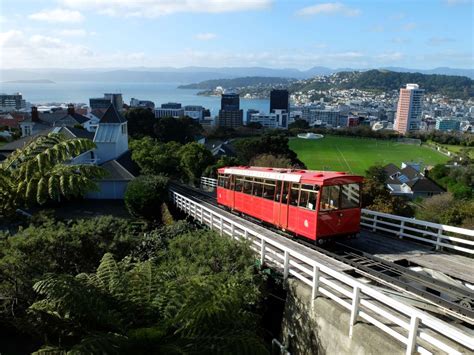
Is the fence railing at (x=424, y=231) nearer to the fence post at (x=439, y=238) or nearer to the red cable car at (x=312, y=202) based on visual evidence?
the fence post at (x=439, y=238)

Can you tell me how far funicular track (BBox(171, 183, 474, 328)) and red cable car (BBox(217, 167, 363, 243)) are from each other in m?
0.70

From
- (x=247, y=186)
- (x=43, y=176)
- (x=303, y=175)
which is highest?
(x=43, y=176)

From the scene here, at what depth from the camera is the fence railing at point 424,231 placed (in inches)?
501

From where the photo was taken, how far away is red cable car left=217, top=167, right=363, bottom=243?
12852 millimetres

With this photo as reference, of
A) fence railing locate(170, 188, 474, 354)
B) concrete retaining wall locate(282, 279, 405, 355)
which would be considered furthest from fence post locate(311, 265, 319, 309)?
concrete retaining wall locate(282, 279, 405, 355)

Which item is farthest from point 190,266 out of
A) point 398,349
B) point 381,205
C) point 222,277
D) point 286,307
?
point 381,205

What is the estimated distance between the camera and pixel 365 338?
7.88 m

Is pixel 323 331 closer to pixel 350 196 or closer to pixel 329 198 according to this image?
pixel 329 198

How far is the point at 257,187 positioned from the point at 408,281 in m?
7.43

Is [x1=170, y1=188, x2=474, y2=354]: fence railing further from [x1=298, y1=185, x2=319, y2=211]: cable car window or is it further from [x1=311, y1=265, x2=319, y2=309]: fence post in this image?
→ [x1=298, y1=185, x2=319, y2=211]: cable car window

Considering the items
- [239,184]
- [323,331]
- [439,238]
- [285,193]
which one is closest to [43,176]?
[323,331]

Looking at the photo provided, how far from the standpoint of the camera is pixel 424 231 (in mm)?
13641

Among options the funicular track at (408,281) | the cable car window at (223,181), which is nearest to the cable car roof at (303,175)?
the funicular track at (408,281)

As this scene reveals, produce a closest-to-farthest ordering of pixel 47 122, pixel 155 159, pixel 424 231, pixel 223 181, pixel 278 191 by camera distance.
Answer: pixel 424 231, pixel 278 191, pixel 223 181, pixel 155 159, pixel 47 122
